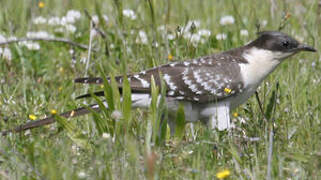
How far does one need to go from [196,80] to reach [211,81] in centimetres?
14

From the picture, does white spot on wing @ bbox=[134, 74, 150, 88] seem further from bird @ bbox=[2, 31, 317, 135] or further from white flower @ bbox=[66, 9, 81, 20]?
white flower @ bbox=[66, 9, 81, 20]

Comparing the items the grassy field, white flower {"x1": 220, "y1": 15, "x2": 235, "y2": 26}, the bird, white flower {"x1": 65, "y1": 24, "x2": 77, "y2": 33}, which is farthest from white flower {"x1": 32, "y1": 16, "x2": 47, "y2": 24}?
the bird

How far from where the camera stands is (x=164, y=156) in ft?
14.8

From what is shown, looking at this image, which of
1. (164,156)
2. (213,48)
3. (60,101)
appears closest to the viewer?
(164,156)

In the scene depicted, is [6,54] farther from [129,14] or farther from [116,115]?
[116,115]

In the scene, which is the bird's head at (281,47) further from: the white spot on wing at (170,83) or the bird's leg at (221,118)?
the white spot on wing at (170,83)

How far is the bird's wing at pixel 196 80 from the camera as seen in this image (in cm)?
567

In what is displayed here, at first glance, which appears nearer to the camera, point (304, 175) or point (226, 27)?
point (304, 175)

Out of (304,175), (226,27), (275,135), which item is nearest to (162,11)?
(226,27)

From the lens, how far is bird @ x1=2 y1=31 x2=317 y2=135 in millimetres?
5688

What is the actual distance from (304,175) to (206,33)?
12.3 feet

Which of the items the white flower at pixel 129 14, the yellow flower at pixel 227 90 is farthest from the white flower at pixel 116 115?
the white flower at pixel 129 14

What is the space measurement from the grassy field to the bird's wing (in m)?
0.23

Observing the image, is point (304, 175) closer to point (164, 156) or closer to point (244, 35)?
point (164, 156)
